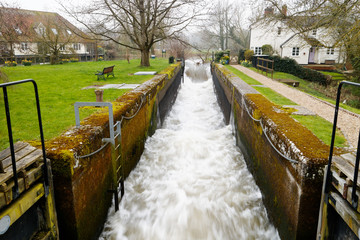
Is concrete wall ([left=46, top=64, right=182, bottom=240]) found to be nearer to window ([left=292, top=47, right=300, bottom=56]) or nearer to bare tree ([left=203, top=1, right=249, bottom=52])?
window ([left=292, top=47, right=300, bottom=56])

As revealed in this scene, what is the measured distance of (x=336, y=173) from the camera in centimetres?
309

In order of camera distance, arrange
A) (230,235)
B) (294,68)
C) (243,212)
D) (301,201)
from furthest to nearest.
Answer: (294,68)
(243,212)
(230,235)
(301,201)

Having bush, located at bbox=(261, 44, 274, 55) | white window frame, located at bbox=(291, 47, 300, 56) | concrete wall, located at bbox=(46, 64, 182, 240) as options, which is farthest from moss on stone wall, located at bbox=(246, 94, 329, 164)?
white window frame, located at bbox=(291, 47, 300, 56)

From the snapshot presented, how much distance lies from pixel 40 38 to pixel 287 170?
34280 millimetres

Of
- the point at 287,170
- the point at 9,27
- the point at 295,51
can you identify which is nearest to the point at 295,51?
the point at 295,51

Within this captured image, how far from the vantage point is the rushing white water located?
16.6 feet

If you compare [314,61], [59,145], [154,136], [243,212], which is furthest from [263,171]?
[314,61]

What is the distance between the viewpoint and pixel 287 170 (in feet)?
13.4

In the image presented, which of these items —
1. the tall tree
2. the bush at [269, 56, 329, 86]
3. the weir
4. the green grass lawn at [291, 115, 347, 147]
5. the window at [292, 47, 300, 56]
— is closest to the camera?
the weir

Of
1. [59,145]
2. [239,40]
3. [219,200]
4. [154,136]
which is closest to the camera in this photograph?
[59,145]

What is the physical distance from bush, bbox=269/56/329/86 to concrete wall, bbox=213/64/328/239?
1925cm

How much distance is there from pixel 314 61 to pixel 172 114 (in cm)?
3151

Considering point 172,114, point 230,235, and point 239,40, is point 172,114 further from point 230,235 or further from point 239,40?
point 239,40

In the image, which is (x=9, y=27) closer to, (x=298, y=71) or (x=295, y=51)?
(x=298, y=71)
